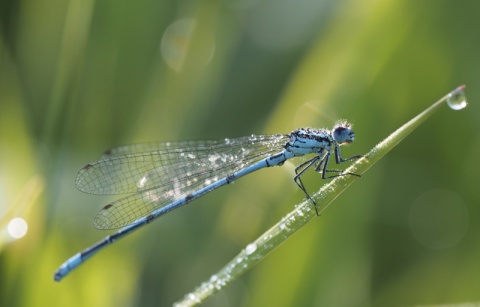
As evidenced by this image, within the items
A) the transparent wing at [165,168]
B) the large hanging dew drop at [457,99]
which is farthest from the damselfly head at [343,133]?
the large hanging dew drop at [457,99]

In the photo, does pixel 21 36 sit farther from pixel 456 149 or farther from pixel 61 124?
pixel 456 149

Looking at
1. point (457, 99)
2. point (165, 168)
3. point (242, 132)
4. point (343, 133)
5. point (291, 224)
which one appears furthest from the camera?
point (242, 132)

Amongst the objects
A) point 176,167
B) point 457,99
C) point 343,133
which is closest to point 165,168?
point 176,167

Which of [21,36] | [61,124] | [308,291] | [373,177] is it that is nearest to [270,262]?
[308,291]

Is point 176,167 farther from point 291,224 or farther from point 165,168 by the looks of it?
point 291,224

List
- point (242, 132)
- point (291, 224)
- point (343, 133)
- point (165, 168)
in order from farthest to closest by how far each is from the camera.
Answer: point (242, 132)
point (165, 168)
point (343, 133)
point (291, 224)

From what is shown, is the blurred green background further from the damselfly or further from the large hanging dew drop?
the large hanging dew drop
